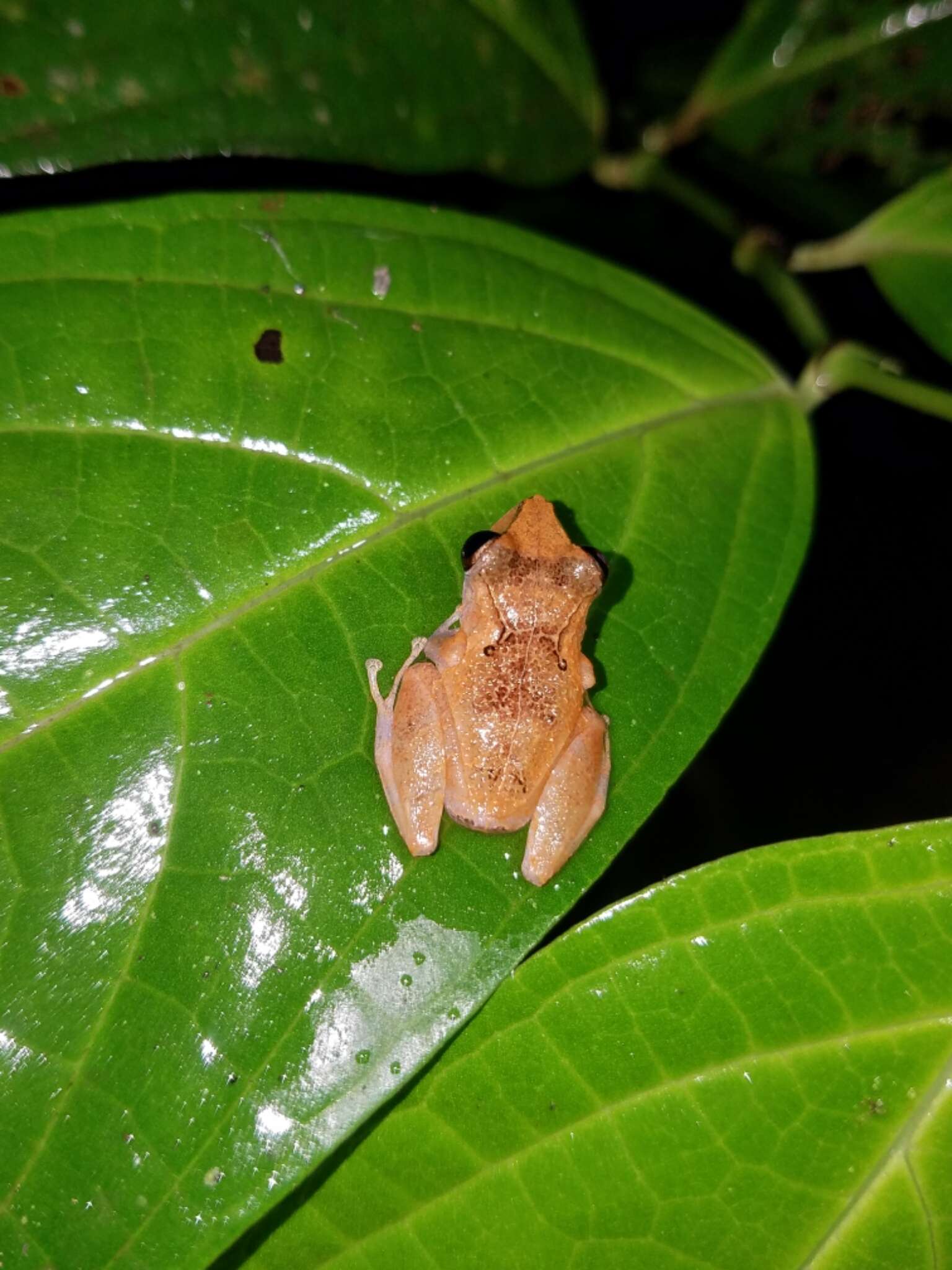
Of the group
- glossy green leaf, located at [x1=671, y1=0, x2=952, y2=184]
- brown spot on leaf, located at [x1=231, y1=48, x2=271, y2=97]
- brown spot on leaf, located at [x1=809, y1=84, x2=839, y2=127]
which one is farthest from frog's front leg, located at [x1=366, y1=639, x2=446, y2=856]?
brown spot on leaf, located at [x1=809, y1=84, x2=839, y2=127]

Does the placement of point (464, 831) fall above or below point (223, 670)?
below

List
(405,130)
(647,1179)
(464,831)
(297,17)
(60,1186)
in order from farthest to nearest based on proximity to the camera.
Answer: (405,130)
(297,17)
(464,831)
(647,1179)
(60,1186)

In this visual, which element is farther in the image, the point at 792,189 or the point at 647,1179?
the point at 792,189

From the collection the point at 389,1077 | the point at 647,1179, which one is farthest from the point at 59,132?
the point at 647,1179

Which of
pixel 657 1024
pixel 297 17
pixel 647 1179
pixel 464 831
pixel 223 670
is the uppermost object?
pixel 297 17

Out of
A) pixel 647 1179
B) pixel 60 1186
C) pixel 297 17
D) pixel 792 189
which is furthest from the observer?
pixel 792 189

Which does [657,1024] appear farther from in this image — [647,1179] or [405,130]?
[405,130]
